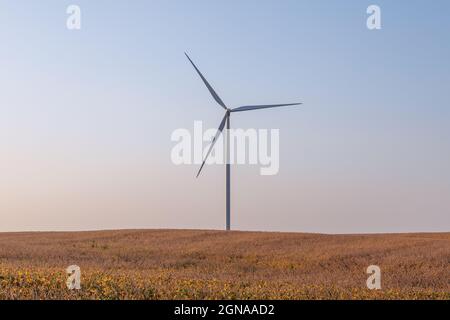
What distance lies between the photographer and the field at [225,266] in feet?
53.3

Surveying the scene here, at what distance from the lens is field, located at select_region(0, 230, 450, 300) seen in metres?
16.2

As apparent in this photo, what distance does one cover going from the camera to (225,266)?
1389 inches

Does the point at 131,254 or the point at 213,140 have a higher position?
the point at 213,140

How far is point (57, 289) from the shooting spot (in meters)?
15.8

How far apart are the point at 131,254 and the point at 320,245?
12618mm
